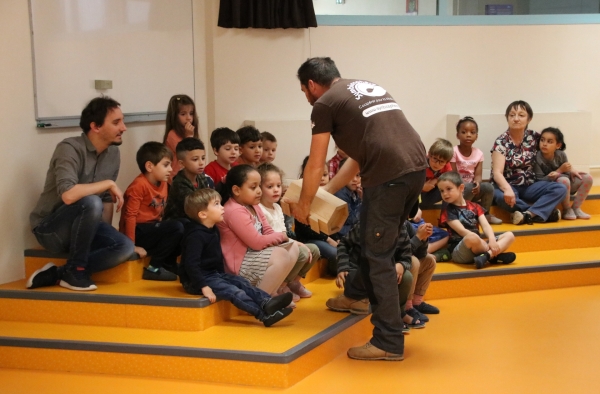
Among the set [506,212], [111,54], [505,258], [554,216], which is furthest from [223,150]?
[554,216]

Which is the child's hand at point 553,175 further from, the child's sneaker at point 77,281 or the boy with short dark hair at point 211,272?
the child's sneaker at point 77,281

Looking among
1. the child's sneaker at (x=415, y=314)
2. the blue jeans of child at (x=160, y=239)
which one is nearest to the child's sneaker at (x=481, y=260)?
the child's sneaker at (x=415, y=314)

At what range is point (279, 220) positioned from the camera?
4.56 metres

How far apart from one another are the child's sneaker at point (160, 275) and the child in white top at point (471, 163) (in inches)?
104

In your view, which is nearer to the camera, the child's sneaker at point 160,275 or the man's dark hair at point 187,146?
the child's sneaker at point 160,275

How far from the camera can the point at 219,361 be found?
3670 millimetres

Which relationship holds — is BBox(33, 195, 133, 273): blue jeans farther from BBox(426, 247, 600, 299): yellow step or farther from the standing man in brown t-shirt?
BBox(426, 247, 600, 299): yellow step

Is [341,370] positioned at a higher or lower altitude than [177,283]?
lower

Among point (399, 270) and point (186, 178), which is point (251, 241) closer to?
point (186, 178)

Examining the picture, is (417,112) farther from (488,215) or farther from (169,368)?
(169,368)

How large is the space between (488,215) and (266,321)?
281 centimetres

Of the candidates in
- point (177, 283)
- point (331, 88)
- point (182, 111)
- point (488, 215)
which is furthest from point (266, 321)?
point (488, 215)

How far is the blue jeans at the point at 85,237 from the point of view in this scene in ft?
13.7

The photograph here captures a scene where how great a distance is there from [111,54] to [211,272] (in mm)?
1920
